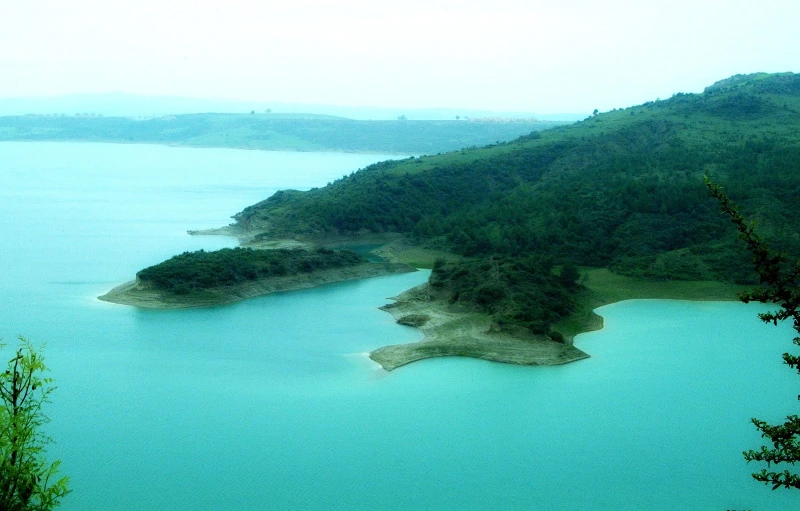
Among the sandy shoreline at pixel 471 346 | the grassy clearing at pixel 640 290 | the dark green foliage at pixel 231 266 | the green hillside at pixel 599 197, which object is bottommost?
the sandy shoreline at pixel 471 346

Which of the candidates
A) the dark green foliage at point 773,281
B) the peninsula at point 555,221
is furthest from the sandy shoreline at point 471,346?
the dark green foliage at point 773,281

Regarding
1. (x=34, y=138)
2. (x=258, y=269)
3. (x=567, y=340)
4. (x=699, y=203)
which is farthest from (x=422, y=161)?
(x=34, y=138)

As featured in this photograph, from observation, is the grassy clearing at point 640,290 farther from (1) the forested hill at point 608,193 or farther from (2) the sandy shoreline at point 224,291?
(2) the sandy shoreline at point 224,291

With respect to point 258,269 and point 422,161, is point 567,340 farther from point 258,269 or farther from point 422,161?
point 422,161

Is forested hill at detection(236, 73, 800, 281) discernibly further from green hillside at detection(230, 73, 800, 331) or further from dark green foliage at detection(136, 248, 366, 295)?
dark green foliage at detection(136, 248, 366, 295)

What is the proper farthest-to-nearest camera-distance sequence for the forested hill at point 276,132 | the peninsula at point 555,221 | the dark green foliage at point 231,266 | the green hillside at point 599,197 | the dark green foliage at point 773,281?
the forested hill at point 276,132 → the green hillside at point 599,197 → the dark green foliage at point 231,266 → the peninsula at point 555,221 → the dark green foliage at point 773,281

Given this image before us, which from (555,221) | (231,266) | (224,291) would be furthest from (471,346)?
(555,221)
